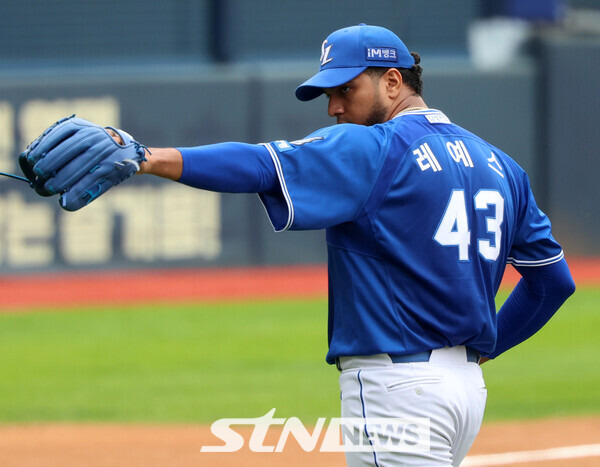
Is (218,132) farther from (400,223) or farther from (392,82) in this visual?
(400,223)

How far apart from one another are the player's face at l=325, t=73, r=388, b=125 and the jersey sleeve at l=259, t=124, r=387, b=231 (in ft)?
0.78

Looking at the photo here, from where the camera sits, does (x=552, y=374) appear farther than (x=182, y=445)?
Yes

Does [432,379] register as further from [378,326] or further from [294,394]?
[294,394]

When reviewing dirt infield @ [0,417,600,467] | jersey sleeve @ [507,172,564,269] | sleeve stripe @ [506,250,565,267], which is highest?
jersey sleeve @ [507,172,564,269]

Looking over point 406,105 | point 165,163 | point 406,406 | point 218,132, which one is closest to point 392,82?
point 406,105

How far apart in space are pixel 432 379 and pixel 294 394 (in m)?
4.78

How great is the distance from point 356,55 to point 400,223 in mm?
474

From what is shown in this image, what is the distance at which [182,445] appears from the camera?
18.6 ft

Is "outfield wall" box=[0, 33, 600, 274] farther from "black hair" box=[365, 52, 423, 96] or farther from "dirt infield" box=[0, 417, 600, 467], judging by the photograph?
"black hair" box=[365, 52, 423, 96]

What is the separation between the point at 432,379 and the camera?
2.45 meters

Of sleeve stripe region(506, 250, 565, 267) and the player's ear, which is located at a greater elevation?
the player's ear

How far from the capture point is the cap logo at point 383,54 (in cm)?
255

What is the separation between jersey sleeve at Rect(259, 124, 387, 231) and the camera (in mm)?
2326

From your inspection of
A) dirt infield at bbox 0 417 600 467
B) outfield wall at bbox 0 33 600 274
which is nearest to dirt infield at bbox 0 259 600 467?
dirt infield at bbox 0 417 600 467
